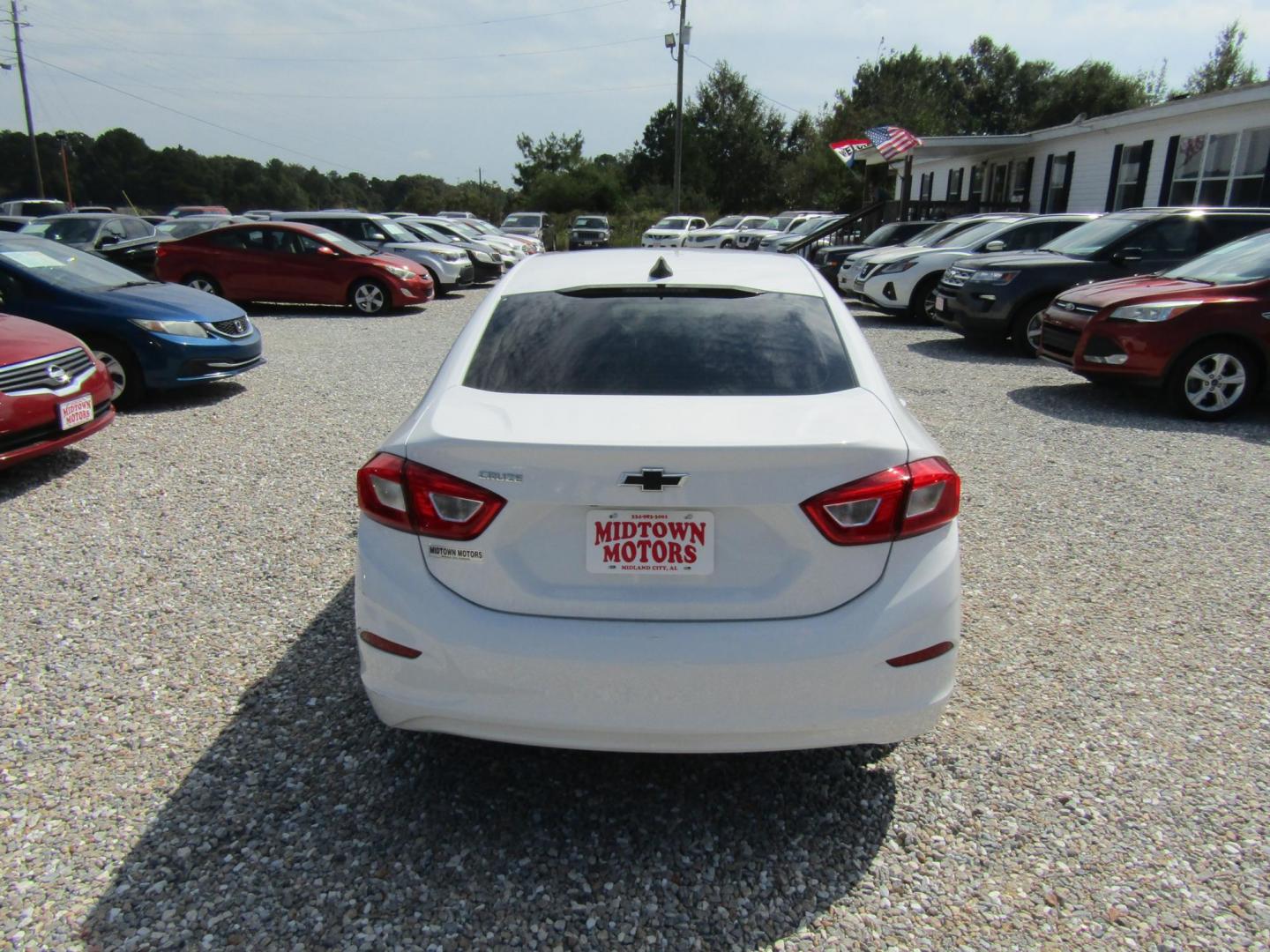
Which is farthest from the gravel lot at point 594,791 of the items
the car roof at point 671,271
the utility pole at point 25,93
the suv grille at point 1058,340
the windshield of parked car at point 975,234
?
the utility pole at point 25,93

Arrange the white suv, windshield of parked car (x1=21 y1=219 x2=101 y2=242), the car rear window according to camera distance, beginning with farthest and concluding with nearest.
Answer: the white suv, windshield of parked car (x1=21 y1=219 x2=101 y2=242), the car rear window

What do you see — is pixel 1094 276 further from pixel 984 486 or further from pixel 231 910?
pixel 231 910

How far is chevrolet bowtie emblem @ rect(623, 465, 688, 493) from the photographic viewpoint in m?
2.27

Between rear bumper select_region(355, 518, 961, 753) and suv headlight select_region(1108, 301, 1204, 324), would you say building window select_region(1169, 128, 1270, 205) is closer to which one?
suv headlight select_region(1108, 301, 1204, 324)

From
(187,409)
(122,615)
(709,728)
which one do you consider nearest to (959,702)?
(709,728)

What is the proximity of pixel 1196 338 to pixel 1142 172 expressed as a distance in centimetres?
1503

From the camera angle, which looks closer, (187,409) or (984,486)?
(984,486)

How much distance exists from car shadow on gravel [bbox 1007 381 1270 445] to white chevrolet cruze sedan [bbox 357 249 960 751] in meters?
A: 6.42

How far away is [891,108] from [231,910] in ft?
196

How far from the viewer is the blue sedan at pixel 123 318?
7.71 meters

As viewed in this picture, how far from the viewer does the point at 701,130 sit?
2344 inches

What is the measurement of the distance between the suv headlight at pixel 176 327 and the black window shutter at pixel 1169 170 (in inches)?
756

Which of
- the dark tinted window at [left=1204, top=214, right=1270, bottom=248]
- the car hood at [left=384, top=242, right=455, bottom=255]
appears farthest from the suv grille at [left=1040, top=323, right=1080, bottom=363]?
the car hood at [left=384, top=242, right=455, bottom=255]

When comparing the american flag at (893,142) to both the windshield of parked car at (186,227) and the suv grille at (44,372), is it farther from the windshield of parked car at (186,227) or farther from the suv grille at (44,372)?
the suv grille at (44,372)
